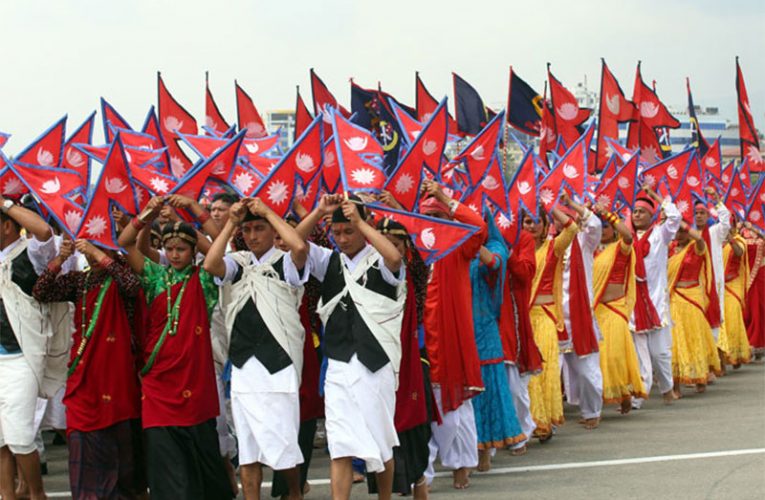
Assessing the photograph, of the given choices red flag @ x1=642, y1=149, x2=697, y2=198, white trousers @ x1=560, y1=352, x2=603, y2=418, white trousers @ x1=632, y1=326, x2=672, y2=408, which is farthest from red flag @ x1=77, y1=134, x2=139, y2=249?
red flag @ x1=642, y1=149, x2=697, y2=198

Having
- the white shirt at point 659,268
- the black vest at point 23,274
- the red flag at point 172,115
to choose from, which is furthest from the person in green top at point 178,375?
the white shirt at point 659,268

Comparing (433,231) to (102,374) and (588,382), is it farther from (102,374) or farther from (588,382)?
(588,382)

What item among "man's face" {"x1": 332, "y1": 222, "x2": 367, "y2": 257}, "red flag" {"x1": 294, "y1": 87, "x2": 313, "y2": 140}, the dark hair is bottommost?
"man's face" {"x1": 332, "y1": 222, "x2": 367, "y2": 257}

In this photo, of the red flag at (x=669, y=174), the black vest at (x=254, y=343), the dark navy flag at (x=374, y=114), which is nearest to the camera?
the black vest at (x=254, y=343)

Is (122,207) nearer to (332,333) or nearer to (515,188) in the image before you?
(332,333)

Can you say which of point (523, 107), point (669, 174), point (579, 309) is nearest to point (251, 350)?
point (579, 309)

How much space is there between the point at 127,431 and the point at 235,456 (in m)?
0.99

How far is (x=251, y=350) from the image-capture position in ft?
24.0

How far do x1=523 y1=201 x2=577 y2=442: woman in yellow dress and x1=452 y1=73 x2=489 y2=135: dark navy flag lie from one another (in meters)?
1.93

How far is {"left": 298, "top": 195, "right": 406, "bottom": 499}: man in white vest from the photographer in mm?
7133

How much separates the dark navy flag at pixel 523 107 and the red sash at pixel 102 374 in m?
7.84

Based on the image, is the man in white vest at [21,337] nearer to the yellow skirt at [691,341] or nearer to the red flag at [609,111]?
the yellow skirt at [691,341]

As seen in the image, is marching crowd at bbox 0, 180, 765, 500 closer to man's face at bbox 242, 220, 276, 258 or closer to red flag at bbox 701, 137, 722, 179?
man's face at bbox 242, 220, 276, 258

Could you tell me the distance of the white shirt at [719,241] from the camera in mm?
14977
